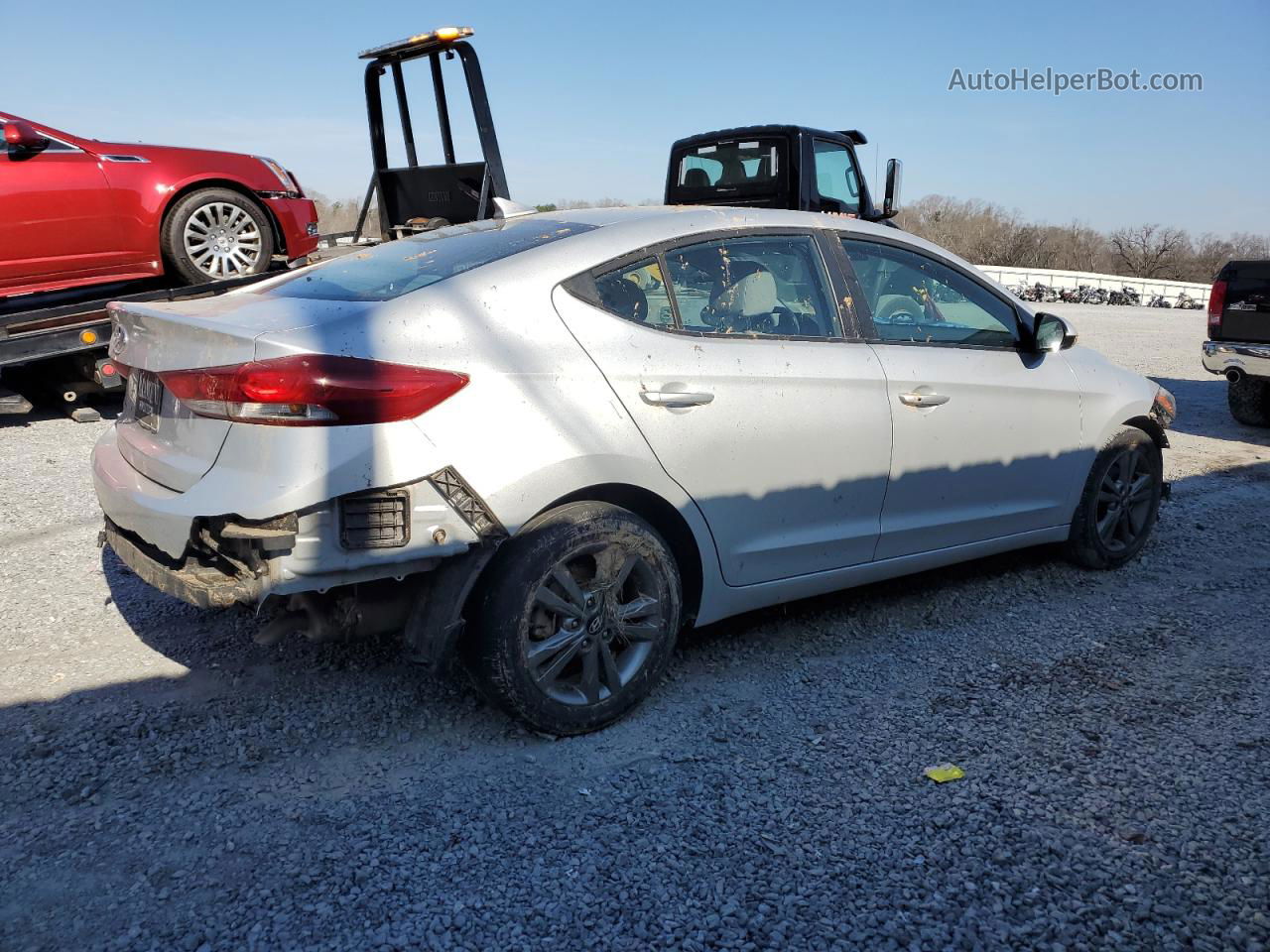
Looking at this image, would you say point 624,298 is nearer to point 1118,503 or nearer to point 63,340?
point 1118,503

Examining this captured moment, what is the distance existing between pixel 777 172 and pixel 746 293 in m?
6.28

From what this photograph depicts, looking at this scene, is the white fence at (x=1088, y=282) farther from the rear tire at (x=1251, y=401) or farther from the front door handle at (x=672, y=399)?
the front door handle at (x=672, y=399)

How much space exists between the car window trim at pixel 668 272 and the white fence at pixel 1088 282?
80.9 feet

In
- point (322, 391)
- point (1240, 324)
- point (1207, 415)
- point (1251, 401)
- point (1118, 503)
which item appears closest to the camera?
point (322, 391)

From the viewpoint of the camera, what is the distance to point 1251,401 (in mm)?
9523

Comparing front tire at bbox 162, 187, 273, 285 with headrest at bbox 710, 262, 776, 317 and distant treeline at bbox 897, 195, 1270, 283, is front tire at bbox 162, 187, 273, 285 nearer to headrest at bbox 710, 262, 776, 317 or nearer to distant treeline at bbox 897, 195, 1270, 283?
headrest at bbox 710, 262, 776, 317

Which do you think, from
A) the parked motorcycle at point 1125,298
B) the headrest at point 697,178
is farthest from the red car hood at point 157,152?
the parked motorcycle at point 1125,298

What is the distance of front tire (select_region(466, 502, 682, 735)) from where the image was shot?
3096 millimetres

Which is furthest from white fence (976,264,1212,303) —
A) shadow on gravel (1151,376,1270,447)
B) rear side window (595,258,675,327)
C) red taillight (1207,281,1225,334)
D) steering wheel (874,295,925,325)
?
rear side window (595,258,675,327)

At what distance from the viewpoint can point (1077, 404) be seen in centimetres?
476

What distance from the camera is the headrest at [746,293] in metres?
3.69

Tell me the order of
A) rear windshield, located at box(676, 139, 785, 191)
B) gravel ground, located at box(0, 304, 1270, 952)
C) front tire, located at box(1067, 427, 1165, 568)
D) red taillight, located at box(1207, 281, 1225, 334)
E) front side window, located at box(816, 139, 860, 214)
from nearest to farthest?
gravel ground, located at box(0, 304, 1270, 952) → front tire, located at box(1067, 427, 1165, 568) → red taillight, located at box(1207, 281, 1225, 334) → rear windshield, located at box(676, 139, 785, 191) → front side window, located at box(816, 139, 860, 214)

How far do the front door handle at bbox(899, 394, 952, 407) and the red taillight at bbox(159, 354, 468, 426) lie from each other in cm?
191

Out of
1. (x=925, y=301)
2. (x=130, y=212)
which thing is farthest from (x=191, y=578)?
(x=130, y=212)
